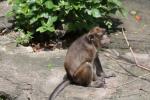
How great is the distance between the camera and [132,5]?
1037 centimetres

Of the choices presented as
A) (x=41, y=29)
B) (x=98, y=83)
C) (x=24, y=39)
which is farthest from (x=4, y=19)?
(x=98, y=83)

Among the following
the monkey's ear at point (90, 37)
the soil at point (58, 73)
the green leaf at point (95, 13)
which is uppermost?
the monkey's ear at point (90, 37)

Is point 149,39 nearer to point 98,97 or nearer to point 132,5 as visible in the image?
point 132,5

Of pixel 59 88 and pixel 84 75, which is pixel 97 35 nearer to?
pixel 84 75

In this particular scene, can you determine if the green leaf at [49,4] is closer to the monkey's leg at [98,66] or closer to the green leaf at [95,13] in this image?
the green leaf at [95,13]

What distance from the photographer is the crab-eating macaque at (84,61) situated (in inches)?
281

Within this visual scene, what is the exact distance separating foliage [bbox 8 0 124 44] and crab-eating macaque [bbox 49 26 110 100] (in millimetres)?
1243

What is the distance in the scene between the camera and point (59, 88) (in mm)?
7066

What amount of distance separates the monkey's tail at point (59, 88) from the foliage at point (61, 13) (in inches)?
60.2

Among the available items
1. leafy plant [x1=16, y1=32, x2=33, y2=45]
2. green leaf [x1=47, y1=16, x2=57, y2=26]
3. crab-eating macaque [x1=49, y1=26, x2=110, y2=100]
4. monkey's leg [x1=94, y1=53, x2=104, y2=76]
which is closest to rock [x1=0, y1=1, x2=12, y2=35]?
leafy plant [x1=16, y1=32, x2=33, y2=45]

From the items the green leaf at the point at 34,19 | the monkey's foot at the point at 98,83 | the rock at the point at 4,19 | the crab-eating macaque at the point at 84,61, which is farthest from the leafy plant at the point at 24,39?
the monkey's foot at the point at 98,83

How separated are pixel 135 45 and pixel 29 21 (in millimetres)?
2081

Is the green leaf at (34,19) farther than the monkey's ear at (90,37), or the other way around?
the green leaf at (34,19)

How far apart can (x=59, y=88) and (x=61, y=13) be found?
2.00 m
